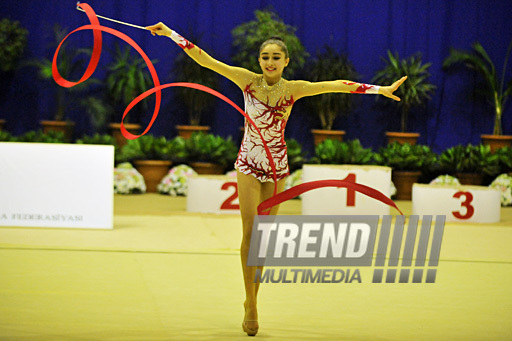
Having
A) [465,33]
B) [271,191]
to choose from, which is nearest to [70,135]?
[465,33]

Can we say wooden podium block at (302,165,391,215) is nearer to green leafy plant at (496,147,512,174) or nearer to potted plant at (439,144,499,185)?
potted plant at (439,144,499,185)

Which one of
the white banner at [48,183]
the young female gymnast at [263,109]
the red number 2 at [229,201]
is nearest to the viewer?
the young female gymnast at [263,109]

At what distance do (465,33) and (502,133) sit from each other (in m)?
1.65

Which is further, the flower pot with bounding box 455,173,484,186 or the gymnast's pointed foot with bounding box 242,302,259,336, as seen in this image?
the flower pot with bounding box 455,173,484,186

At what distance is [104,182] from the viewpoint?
6.22m

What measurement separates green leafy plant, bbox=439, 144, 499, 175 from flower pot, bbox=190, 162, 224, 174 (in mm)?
3045

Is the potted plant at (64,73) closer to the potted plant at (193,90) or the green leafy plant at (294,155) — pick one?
the potted plant at (193,90)

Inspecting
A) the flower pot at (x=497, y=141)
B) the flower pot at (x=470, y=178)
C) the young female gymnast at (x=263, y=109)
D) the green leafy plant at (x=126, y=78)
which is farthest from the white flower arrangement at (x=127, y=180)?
the young female gymnast at (x=263, y=109)

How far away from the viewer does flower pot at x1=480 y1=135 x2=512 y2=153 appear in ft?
33.1

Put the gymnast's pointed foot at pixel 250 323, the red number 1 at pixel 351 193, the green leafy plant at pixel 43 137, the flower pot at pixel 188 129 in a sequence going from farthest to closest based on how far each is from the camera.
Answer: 1. the flower pot at pixel 188 129
2. the green leafy plant at pixel 43 137
3. the red number 1 at pixel 351 193
4. the gymnast's pointed foot at pixel 250 323

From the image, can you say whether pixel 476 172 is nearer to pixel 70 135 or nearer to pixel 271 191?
pixel 70 135

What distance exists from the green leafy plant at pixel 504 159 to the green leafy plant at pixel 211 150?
3.51 m

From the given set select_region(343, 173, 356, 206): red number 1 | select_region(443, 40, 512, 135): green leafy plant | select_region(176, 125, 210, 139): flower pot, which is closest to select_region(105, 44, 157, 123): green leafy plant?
select_region(176, 125, 210, 139): flower pot

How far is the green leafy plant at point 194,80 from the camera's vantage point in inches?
385
